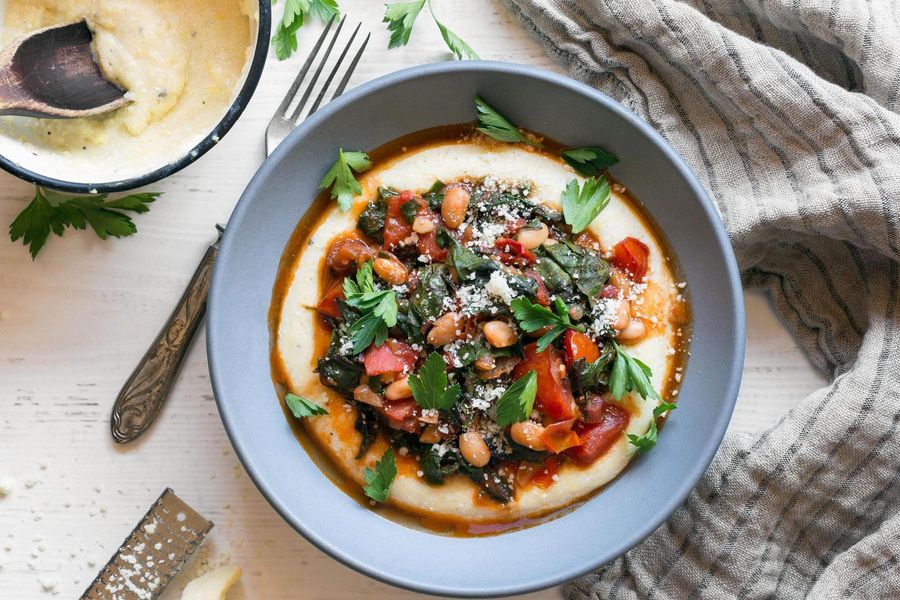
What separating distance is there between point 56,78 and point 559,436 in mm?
2767

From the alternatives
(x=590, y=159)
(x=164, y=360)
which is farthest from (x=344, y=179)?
(x=164, y=360)

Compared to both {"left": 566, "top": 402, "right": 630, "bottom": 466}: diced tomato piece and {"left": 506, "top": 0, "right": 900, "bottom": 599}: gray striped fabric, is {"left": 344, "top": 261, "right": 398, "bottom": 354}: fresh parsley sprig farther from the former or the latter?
{"left": 506, "top": 0, "right": 900, "bottom": 599}: gray striped fabric

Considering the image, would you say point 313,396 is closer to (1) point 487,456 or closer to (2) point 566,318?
(1) point 487,456

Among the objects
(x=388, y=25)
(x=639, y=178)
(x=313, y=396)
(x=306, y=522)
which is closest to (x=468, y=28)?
(x=388, y=25)

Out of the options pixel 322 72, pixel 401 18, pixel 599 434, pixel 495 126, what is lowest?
pixel 599 434

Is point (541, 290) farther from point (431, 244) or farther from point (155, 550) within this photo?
point (155, 550)

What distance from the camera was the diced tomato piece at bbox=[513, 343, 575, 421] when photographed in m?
3.34

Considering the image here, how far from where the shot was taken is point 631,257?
3.57 metres

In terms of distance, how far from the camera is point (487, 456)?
11.1ft

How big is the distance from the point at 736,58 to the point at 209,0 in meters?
2.50

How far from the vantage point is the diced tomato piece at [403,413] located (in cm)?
337

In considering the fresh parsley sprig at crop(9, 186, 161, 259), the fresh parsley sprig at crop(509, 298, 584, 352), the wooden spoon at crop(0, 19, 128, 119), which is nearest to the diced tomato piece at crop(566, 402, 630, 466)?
the fresh parsley sprig at crop(509, 298, 584, 352)

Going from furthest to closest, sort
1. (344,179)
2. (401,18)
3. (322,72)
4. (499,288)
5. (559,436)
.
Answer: (322,72), (401,18), (344,179), (559,436), (499,288)

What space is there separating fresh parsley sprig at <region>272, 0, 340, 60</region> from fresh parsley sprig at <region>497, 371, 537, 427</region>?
1986 mm
